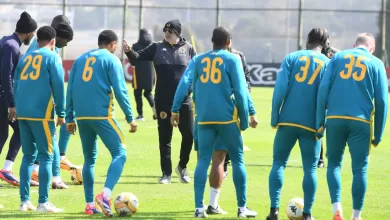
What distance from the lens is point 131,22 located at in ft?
160

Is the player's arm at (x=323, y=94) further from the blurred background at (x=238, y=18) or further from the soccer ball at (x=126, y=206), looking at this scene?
the blurred background at (x=238, y=18)

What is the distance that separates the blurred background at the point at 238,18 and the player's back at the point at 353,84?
3792 cm

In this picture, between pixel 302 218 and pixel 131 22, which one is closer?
pixel 302 218

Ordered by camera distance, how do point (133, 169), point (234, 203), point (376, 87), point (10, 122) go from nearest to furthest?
point (376, 87) → point (234, 203) → point (10, 122) → point (133, 169)

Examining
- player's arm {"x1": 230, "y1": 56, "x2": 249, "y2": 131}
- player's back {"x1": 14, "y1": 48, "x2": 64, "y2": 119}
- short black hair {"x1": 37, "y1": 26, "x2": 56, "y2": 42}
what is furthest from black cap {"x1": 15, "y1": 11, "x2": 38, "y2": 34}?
player's arm {"x1": 230, "y1": 56, "x2": 249, "y2": 131}

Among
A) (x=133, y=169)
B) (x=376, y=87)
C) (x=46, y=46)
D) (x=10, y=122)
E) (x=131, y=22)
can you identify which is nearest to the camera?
(x=376, y=87)

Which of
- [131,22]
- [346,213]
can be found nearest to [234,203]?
[346,213]

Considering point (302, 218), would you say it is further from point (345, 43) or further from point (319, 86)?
point (345, 43)

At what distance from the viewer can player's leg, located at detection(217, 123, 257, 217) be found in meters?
10.8

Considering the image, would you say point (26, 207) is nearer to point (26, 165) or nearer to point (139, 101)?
point (26, 165)

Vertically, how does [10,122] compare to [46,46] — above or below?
below

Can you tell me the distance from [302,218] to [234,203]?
167cm

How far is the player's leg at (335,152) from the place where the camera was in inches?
402

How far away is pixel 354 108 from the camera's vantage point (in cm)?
1014
